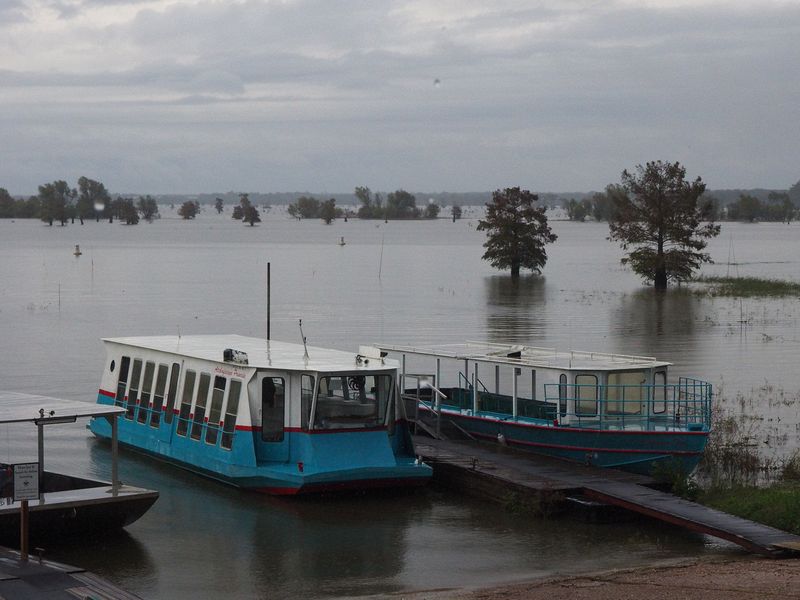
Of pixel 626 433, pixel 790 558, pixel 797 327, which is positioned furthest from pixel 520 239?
pixel 790 558

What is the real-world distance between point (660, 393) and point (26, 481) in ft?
44.3

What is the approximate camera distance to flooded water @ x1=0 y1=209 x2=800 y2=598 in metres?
19.4

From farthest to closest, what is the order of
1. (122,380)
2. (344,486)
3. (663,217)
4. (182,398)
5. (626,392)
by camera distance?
1. (663,217)
2. (122,380)
3. (182,398)
4. (626,392)
5. (344,486)

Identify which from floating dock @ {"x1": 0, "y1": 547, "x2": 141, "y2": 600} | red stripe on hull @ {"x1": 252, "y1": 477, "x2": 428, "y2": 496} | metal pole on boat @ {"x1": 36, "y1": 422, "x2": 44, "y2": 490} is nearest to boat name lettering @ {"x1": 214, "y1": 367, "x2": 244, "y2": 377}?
red stripe on hull @ {"x1": 252, "y1": 477, "x2": 428, "y2": 496}

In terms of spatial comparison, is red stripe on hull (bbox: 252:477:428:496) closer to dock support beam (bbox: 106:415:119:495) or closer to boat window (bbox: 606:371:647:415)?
dock support beam (bbox: 106:415:119:495)

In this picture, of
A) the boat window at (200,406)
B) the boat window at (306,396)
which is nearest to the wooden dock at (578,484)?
the boat window at (306,396)

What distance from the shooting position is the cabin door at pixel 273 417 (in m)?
23.3

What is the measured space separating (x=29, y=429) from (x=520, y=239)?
2602 inches

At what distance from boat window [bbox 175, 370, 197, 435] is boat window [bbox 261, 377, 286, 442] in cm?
255

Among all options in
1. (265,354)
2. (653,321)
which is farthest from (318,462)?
(653,321)

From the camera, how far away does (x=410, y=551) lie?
20281 millimetres

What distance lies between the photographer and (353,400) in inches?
922

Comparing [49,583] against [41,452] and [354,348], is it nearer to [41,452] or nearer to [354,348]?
[41,452]

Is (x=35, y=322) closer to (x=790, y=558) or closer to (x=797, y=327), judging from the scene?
(x=797, y=327)
